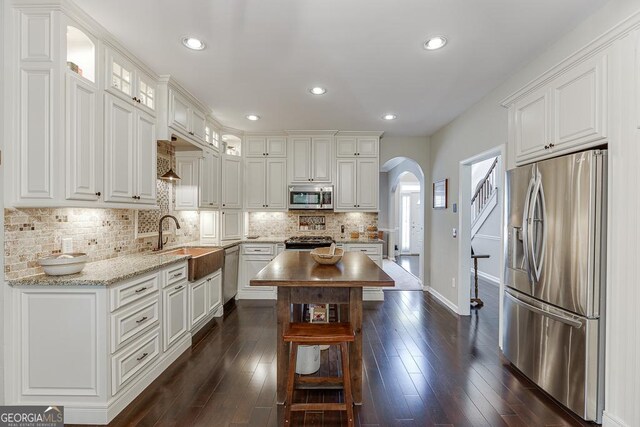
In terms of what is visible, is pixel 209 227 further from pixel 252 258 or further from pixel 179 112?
pixel 179 112

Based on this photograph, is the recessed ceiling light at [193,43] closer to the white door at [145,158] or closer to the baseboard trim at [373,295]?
the white door at [145,158]

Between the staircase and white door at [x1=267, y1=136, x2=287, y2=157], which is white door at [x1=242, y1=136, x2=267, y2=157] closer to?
white door at [x1=267, y1=136, x2=287, y2=157]

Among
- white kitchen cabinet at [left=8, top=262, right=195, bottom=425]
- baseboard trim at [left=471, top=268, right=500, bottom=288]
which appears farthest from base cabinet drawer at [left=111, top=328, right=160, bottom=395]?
baseboard trim at [left=471, top=268, right=500, bottom=288]

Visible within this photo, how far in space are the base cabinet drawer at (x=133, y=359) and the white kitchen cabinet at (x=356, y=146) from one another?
12.0ft

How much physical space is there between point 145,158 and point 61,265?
1.18 metres

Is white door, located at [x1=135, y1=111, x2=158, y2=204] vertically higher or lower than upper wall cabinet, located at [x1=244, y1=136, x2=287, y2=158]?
lower

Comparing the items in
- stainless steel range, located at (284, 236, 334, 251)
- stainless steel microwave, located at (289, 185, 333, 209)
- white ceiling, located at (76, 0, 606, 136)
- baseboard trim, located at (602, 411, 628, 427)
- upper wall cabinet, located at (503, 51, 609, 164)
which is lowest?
baseboard trim, located at (602, 411, 628, 427)

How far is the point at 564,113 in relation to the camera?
2230 mm

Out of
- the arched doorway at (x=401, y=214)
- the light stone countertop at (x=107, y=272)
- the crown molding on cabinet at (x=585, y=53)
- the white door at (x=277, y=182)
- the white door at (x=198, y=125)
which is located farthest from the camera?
the arched doorway at (x=401, y=214)

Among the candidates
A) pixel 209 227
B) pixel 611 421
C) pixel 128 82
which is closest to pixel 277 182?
pixel 209 227

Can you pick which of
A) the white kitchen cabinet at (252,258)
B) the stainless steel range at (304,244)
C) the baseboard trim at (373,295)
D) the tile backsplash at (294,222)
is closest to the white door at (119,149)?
the white kitchen cabinet at (252,258)

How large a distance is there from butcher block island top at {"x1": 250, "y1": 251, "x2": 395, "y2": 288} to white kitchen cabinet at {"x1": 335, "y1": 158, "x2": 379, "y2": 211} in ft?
7.75

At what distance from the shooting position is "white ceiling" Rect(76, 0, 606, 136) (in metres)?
2.00

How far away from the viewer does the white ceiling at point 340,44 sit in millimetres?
1996
